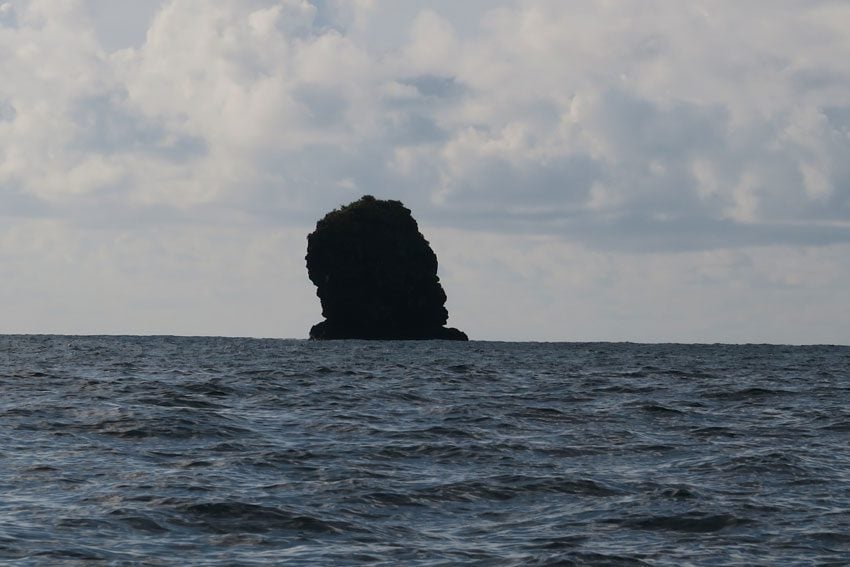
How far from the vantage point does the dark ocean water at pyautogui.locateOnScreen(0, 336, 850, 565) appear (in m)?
13.5

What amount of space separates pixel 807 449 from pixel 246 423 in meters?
12.5

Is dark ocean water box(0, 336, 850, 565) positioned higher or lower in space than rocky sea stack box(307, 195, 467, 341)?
lower

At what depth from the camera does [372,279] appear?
14638 centimetres

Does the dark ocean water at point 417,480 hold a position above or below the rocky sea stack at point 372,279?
below

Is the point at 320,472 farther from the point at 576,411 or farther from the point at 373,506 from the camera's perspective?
the point at 576,411

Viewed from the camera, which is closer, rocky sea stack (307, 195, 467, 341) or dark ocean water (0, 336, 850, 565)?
dark ocean water (0, 336, 850, 565)

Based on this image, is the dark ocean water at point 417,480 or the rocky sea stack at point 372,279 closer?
the dark ocean water at point 417,480

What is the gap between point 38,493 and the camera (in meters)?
16.4

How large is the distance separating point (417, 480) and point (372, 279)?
421 feet

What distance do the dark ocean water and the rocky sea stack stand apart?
364ft

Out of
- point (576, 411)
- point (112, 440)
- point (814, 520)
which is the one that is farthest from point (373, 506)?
point (576, 411)

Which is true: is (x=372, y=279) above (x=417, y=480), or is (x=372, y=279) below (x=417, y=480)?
above

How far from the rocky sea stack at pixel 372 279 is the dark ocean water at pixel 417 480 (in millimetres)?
111048

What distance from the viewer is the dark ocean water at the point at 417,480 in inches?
531
